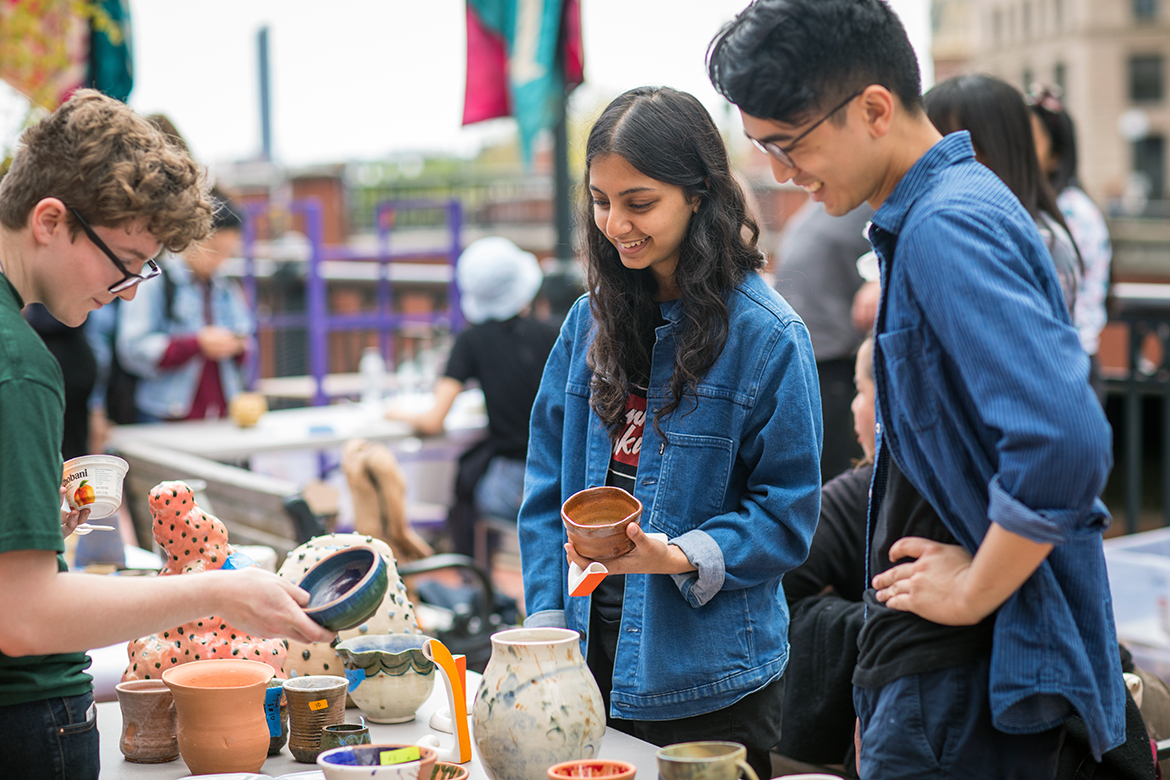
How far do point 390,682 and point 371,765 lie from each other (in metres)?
0.48

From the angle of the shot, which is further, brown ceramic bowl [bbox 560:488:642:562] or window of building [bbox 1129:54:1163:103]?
window of building [bbox 1129:54:1163:103]

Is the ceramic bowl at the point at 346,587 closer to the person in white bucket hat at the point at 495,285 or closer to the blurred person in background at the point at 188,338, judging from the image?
the person in white bucket hat at the point at 495,285

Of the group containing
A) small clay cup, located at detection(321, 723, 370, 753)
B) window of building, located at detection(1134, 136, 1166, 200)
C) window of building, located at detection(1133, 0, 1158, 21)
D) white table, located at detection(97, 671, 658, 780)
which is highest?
window of building, located at detection(1133, 0, 1158, 21)

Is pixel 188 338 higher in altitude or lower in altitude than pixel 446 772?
higher

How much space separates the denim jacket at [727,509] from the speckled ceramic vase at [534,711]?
1.04ft

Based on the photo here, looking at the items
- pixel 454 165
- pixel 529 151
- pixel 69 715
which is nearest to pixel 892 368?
pixel 69 715

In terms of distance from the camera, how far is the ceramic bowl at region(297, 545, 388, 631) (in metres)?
1.35

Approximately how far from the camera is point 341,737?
1.57 meters

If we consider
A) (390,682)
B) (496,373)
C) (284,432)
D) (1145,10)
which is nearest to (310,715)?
(390,682)

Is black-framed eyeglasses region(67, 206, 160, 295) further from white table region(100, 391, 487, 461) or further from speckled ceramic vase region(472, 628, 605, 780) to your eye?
white table region(100, 391, 487, 461)

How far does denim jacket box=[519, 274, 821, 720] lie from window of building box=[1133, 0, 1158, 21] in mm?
52536

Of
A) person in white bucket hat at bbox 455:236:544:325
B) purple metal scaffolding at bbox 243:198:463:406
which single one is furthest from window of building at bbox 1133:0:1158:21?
person in white bucket hat at bbox 455:236:544:325

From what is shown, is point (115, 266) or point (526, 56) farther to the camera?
point (526, 56)

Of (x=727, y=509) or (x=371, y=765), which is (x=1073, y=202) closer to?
(x=727, y=509)
